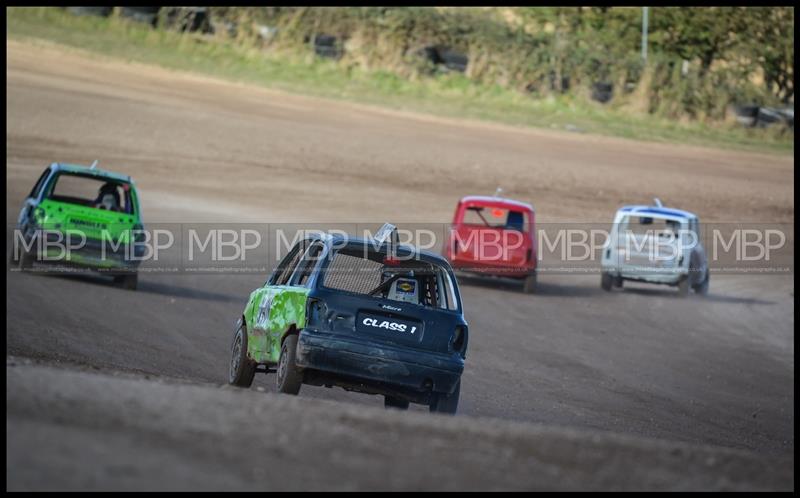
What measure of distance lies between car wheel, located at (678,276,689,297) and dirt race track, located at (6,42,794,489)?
35 centimetres

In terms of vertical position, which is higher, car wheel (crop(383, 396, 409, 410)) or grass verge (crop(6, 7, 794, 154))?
grass verge (crop(6, 7, 794, 154))

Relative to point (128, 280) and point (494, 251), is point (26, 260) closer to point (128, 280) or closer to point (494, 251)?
point (128, 280)

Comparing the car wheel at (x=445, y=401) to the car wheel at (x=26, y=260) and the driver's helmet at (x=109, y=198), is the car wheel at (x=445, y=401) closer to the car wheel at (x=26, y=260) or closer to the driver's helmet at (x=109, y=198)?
the car wheel at (x=26, y=260)

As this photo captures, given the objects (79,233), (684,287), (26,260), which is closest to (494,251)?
(684,287)

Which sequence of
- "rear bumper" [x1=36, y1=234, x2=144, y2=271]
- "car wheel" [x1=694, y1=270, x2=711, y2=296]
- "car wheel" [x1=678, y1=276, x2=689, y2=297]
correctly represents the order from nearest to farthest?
"rear bumper" [x1=36, y1=234, x2=144, y2=271], "car wheel" [x1=678, y1=276, x2=689, y2=297], "car wheel" [x1=694, y1=270, x2=711, y2=296]

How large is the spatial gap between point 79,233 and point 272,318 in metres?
8.70

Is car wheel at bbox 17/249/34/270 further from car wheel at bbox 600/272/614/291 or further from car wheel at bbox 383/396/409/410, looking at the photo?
car wheel at bbox 600/272/614/291

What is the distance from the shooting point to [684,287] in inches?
1048

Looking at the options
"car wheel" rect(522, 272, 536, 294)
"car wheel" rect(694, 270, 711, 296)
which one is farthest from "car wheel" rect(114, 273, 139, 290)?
"car wheel" rect(694, 270, 711, 296)

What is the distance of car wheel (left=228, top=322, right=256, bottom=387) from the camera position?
12500 millimetres

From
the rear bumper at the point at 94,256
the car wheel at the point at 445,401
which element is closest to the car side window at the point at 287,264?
the car wheel at the point at 445,401

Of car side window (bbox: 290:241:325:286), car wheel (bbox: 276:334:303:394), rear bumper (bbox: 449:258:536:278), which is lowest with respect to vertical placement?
rear bumper (bbox: 449:258:536:278)

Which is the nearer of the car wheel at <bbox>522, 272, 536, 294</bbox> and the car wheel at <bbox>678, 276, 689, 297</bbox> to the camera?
the car wheel at <bbox>522, 272, 536, 294</bbox>

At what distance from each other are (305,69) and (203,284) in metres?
27.3
